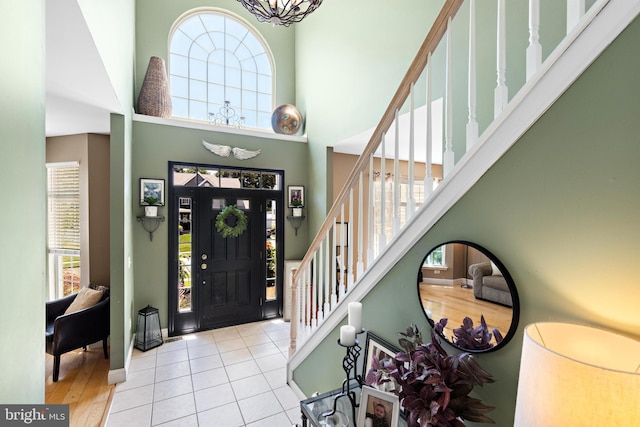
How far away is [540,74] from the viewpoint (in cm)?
94

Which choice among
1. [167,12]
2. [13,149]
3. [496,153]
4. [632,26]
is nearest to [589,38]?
[632,26]

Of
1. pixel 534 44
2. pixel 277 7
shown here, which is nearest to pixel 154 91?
pixel 277 7

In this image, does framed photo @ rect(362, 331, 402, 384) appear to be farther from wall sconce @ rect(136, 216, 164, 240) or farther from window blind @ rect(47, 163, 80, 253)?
window blind @ rect(47, 163, 80, 253)

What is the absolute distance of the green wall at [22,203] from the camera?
786 mm

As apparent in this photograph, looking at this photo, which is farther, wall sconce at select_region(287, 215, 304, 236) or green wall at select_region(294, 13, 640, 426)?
wall sconce at select_region(287, 215, 304, 236)

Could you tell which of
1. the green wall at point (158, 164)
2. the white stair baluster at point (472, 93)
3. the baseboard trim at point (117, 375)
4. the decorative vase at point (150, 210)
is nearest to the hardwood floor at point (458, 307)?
the white stair baluster at point (472, 93)

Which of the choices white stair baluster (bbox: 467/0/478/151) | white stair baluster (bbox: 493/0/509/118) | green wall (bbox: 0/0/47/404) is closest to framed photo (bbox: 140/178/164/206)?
green wall (bbox: 0/0/47/404)

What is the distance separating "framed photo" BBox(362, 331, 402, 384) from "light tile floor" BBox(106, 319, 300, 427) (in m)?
1.09

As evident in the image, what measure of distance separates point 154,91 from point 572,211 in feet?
14.3

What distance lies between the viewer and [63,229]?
3709 mm

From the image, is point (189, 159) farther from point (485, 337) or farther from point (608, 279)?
point (608, 279)

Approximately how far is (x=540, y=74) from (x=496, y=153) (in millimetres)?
269

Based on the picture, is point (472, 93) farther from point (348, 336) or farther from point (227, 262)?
point (227, 262)

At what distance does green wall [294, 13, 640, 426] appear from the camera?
0.78m
